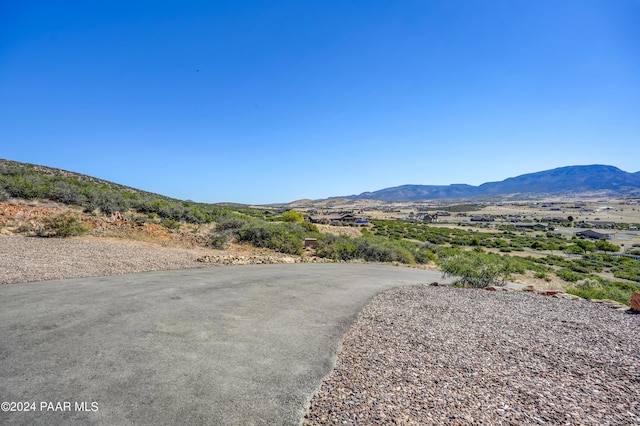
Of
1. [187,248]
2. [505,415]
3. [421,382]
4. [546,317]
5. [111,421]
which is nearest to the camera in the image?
[111,421]

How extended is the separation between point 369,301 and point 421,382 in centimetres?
503

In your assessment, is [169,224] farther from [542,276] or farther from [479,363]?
[542,276]

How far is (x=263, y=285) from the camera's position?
11.0m

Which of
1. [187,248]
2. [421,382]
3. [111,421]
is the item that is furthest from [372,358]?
[187,248]

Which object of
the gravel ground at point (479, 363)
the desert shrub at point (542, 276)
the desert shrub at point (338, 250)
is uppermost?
the gravel ground at point (479, 363)

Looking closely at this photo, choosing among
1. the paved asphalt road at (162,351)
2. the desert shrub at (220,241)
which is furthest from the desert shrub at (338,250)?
the paved asphalt road at (162,351)

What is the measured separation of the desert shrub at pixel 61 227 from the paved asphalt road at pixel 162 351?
321 inches

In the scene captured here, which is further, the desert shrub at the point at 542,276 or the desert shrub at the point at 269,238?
the desert shrub at the point at 542,276

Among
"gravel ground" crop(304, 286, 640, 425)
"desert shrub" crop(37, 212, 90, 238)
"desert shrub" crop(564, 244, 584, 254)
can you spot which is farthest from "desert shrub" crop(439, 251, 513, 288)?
"desert shrub" crop(564, 244, 584, 254)

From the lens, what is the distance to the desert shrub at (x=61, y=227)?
628 inches

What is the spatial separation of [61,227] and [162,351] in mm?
14771

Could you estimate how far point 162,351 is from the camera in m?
5.54

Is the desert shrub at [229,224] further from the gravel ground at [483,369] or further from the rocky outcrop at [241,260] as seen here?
the gravel ground at [483,369]

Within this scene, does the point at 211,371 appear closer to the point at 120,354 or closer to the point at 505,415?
the point at 120,354
